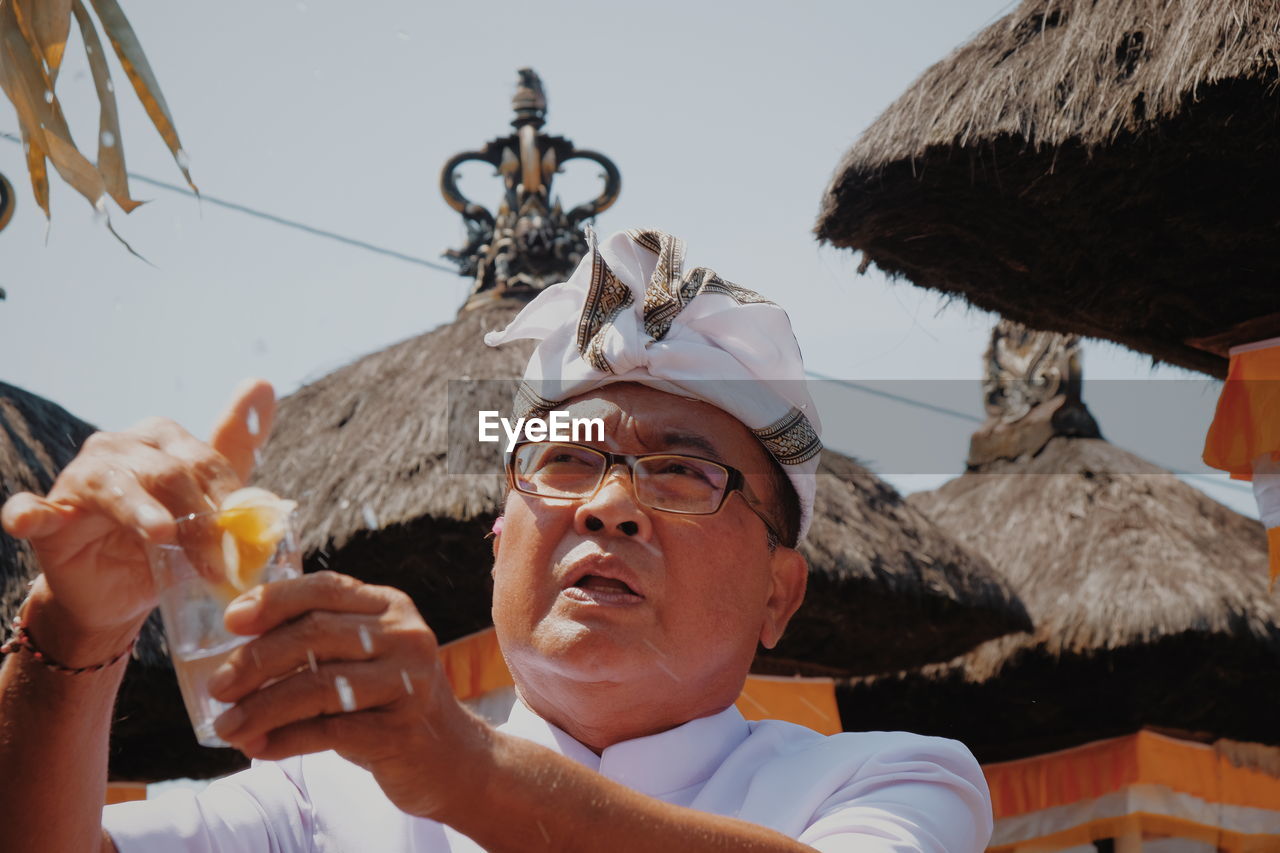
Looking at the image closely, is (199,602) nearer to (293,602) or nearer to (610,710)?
(293,602)

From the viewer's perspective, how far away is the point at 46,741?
60.0 inches

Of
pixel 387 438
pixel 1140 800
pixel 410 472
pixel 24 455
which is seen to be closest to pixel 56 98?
pixel 410 472

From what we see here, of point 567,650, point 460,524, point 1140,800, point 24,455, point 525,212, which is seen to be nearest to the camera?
point 567,650

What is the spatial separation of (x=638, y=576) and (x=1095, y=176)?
10.3 ft

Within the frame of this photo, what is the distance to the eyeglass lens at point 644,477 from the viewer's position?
2.15m

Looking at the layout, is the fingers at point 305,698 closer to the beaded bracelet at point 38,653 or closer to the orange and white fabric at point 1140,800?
the beaded bracelet at point 38,653

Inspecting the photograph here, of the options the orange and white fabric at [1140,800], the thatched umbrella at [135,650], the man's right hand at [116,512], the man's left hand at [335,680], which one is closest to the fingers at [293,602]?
the man's left hand at [335,680]

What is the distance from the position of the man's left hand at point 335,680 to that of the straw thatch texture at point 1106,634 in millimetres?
8316

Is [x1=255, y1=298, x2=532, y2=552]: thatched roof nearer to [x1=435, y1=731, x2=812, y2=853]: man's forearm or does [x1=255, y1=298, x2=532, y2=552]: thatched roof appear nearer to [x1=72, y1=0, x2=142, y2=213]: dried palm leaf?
[x1=72, y1=0, x2=142, y2=213]: dried palm leaf

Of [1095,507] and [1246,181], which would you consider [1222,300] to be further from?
[1095,507]

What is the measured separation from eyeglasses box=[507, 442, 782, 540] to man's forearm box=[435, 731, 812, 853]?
751 millimetres

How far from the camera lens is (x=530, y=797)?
4.25ft

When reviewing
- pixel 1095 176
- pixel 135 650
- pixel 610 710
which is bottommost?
pixel 135 650

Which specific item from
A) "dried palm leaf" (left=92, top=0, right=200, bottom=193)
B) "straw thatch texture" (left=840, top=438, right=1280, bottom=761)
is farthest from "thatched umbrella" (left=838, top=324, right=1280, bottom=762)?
"dried palm leaf" (left=92, top=0, right=200, bottom=193)
